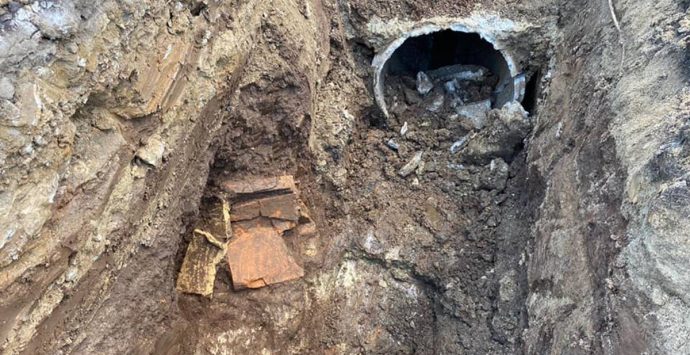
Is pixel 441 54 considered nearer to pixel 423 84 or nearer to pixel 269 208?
pixel 423 84

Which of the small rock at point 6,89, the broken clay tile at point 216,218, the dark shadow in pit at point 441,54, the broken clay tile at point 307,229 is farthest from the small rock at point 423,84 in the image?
the small rock at point 6,89

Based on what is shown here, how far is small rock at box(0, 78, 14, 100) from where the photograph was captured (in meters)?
1.69

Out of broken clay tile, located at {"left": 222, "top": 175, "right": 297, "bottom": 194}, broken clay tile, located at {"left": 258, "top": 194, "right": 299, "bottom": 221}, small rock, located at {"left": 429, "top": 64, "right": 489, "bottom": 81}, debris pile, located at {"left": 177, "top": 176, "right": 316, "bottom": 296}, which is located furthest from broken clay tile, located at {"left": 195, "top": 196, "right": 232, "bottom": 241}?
small rock, located at {"left": 429, "top": 64, "right": 489, "bottom": 81}

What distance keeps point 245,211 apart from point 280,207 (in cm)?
22

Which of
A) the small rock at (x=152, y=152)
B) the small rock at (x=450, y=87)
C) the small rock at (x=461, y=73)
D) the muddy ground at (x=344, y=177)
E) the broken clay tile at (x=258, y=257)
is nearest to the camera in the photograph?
the muddy ground at (x=344, y=177)

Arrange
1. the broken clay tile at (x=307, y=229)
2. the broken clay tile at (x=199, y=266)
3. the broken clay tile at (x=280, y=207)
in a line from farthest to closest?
the broken clay tile at (x=307, y=229) < the broken clay tile at (x=280, y=207) < the broken clay tile at (x=199, y=266)

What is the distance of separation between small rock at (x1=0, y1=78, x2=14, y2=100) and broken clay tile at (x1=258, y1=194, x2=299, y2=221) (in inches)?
64.7

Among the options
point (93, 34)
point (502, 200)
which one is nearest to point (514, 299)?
point (502, 200)

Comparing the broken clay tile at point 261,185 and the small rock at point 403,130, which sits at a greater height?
the small rock at point 403,130

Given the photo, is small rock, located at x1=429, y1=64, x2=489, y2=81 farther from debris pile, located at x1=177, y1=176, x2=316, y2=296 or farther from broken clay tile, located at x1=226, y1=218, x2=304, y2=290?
broken clay tile, located at x1=226, y1=218, x2=304, y2=290

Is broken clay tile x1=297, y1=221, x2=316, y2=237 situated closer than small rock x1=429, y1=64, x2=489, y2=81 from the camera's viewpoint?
Yes

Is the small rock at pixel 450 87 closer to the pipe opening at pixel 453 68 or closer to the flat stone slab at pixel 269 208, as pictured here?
the pipe opening at pixel 453 68

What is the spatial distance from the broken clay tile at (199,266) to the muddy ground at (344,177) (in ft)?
0.19

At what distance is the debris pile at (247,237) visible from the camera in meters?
3.00
